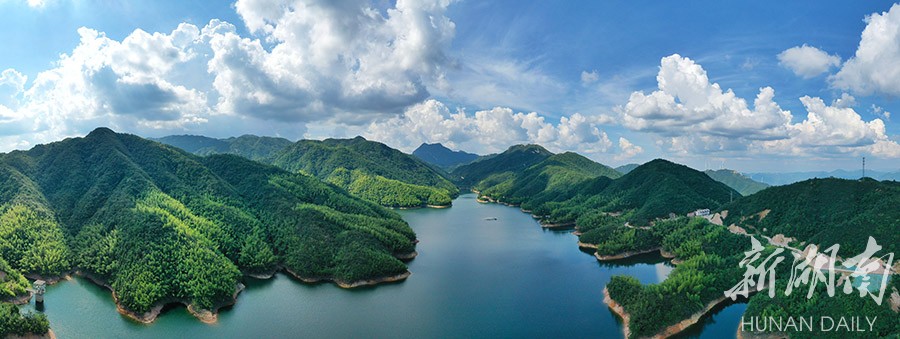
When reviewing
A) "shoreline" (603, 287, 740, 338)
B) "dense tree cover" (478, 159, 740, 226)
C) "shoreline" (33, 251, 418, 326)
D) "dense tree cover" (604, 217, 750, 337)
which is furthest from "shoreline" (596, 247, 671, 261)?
"shoreline" (33, 251, 418, 326)

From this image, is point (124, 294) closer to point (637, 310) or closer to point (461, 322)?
point (461, 322)

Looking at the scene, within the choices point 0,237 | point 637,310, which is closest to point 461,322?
point 637,310

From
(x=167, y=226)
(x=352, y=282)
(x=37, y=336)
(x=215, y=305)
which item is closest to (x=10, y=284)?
(x=37, y=336)

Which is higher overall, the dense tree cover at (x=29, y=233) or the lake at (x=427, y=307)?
the dense tree cover at (x=29, y=233)

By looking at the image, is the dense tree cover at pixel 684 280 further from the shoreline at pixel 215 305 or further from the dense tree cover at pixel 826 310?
the shoreline at pixel 215 305

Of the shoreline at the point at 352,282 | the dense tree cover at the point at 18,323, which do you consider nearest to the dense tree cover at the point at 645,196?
the shoreline at the point at 352,282

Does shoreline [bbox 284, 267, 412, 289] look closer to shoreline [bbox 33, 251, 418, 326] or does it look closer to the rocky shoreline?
shoreline [bbox 33, 251, 418, 326]
